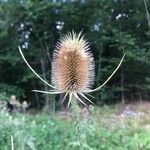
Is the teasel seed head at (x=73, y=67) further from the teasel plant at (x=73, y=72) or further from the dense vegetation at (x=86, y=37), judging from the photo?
the dense vegetation at (x=86, y=37)

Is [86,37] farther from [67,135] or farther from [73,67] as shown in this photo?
[73,67]

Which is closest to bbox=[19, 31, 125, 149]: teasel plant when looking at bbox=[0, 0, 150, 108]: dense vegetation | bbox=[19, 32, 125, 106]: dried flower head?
bbox=[19, 32, 125, 106]: dried flower head

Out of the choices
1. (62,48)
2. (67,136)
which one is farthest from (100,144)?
(62,48)

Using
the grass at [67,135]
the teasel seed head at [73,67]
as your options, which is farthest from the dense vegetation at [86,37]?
the teasel seed head at [73,67]

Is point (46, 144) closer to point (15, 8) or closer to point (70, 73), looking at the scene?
point (70, 73)

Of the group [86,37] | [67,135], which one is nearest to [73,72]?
[67,135]
